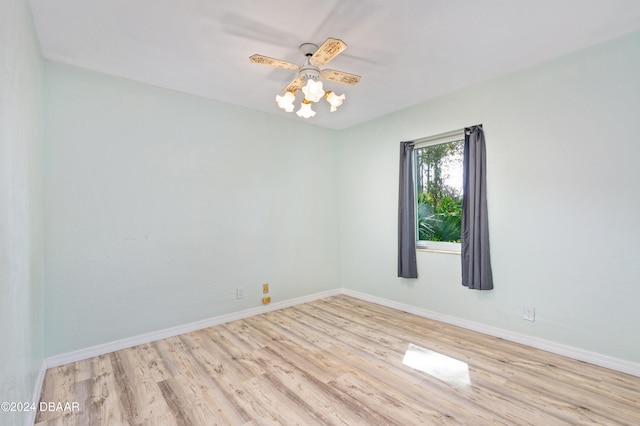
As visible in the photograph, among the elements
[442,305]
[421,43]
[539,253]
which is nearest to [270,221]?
[442,305]

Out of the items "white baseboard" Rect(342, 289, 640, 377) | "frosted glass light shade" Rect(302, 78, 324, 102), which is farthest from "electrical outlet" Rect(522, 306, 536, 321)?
"frosted glass light shade" Rect(302, 78, 324, 102)

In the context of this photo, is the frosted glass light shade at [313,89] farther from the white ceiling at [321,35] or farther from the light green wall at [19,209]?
the light green wall at [19,209]

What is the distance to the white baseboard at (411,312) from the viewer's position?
7.95 feet

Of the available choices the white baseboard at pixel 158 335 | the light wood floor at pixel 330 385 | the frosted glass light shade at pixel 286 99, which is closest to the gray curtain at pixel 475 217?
the light wood floor at pixel 330 385

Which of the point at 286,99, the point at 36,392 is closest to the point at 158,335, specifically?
the point at 36,392

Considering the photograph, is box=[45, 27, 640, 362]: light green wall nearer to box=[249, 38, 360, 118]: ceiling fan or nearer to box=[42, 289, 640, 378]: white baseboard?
box=[42, 289, 640, 378]: white baseboard

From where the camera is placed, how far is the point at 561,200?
8.65ft

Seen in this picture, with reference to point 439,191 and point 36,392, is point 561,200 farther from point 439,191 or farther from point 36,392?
point 36,392

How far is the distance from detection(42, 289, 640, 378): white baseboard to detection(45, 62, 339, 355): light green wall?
0.06m

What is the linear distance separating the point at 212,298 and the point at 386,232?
2276mm

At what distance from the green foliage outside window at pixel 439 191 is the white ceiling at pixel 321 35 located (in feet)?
2.72

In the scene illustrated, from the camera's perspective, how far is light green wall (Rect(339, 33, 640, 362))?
7.71 ft

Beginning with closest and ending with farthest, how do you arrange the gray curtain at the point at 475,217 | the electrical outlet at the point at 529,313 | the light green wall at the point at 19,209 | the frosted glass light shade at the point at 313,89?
the light green wall at the point at 19,209 < the frosted glass light shade at the point at 313,89 < the electrical outlet at the point at 529,313 < the gray curtain at the point at 475,217

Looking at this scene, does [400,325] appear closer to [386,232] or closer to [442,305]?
[442,305]
